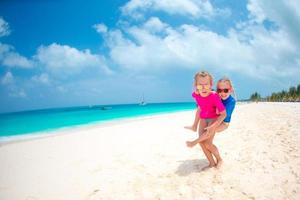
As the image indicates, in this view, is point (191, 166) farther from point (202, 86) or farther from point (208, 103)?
point (202, 86)

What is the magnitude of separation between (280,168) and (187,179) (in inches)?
67.0

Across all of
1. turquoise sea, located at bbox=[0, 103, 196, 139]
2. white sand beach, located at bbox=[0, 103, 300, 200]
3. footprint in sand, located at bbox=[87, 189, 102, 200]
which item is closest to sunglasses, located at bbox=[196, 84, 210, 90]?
white sand beach, located at bbox=[0, 103, 300, 200]

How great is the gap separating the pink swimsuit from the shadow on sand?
3.73ft

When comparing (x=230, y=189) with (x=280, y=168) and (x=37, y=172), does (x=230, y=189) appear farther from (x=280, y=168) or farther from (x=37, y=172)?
(x=37, y=172)

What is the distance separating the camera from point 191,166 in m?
5.00

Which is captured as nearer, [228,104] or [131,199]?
[131,199]


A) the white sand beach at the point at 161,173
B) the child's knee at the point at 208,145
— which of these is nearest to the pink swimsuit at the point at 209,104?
the child's knee at the point at 208,145

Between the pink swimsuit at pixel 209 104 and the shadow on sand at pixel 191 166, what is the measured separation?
44.7 inches

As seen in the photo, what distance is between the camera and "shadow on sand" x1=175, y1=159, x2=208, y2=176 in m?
4.66

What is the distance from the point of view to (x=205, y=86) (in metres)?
4.00

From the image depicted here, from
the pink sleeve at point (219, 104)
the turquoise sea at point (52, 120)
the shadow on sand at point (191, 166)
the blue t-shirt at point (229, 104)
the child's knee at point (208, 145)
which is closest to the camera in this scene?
the pink sleeve at point (219, 104)

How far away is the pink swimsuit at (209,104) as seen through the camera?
3.95m

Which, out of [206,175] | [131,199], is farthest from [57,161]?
[206,175]

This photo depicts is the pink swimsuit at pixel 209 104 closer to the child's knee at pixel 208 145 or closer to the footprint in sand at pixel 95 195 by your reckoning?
the child's knee at pixel 208 145
